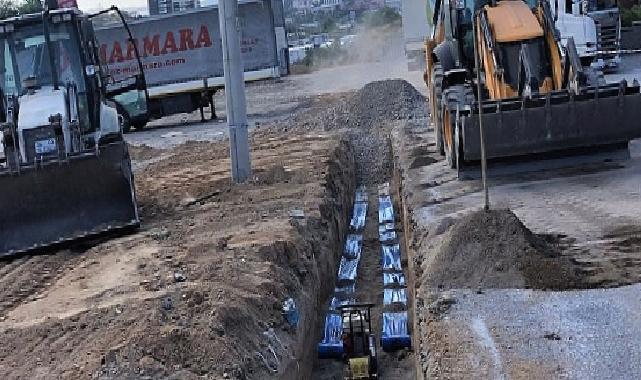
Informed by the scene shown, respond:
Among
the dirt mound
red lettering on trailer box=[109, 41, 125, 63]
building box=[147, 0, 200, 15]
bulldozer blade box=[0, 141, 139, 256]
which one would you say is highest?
building box=[147, 0, 200, 15]

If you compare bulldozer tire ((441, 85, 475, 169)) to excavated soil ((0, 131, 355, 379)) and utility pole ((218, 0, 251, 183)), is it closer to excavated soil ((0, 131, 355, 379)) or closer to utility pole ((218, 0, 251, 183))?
excavated soil ((0, 131, 355, 379))

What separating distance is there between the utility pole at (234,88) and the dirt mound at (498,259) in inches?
252

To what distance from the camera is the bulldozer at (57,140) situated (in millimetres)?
11672

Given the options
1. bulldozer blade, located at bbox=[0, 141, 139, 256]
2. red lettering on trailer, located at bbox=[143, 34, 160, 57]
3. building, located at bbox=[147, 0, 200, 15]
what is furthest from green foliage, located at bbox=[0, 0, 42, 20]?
bulldozer blade, located at bbox=[0, 141, 139, 256]

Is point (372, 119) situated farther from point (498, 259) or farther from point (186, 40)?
point (498, 259)

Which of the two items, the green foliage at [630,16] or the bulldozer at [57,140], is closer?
the bulldozer at [57,140]

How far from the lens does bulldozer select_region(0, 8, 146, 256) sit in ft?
38.3

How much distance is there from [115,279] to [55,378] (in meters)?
3.06

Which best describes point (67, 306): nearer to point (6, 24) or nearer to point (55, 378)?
point (55, 378)

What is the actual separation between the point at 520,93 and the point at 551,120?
4.01 ft

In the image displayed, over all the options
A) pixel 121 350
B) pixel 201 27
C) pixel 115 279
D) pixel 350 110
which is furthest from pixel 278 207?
pixel 201 27

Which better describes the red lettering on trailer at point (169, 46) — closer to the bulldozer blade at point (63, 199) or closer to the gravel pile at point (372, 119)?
the gravel pile at point (372, 119)

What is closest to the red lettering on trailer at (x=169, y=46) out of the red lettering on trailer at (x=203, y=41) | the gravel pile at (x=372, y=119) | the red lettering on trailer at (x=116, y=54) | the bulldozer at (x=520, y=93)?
the red lettering on trailer at (x=203, y=41)

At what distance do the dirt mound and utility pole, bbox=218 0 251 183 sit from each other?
639 centimetres
